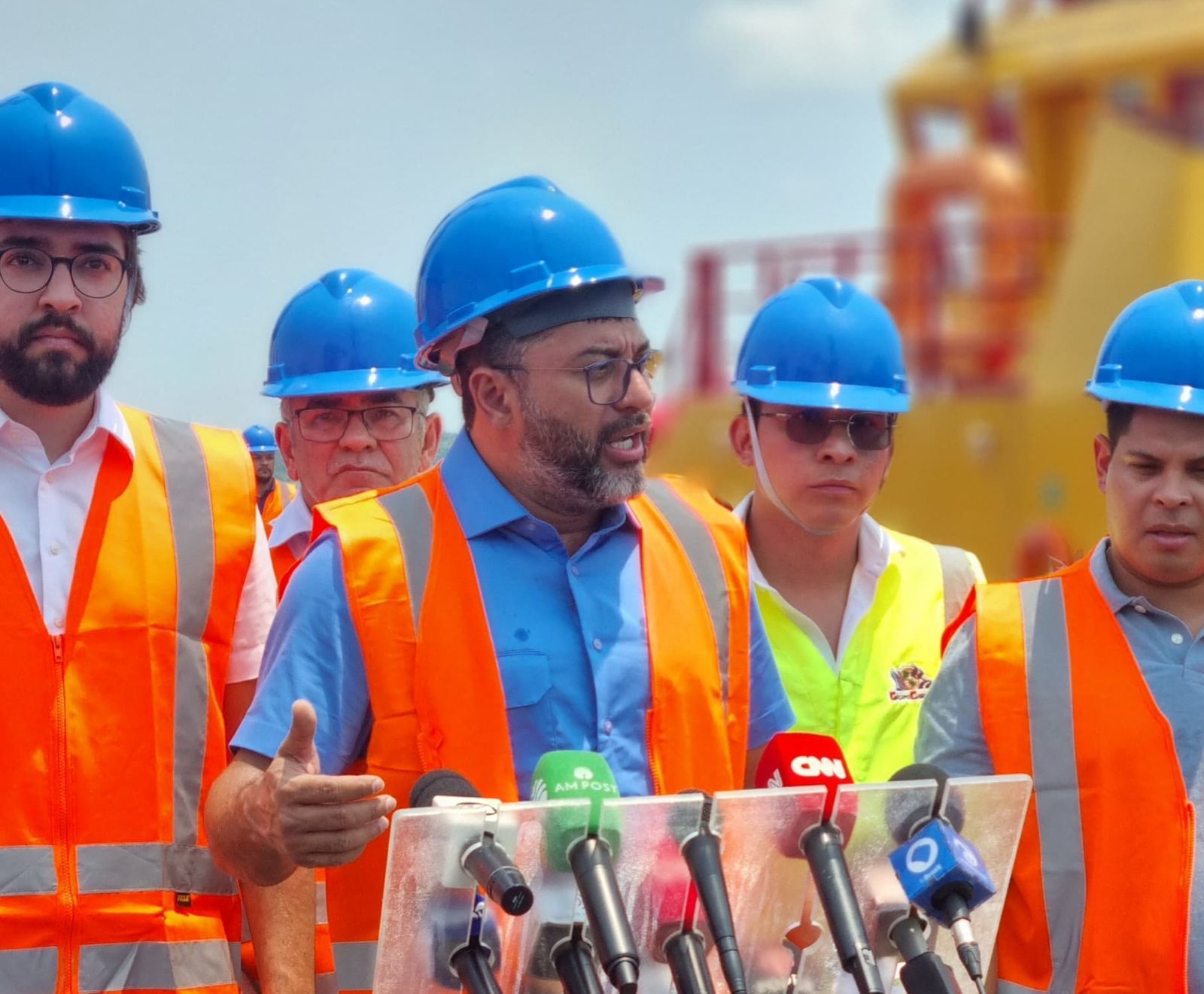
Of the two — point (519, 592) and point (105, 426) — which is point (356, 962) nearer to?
point (519, 592)

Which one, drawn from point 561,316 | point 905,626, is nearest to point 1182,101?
point 905,626

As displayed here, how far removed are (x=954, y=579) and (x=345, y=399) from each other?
168cm

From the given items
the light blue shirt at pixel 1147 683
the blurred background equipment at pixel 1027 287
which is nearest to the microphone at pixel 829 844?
the light blue shirt at pixel 1147 683

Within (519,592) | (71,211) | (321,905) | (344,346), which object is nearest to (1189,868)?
(519,592)

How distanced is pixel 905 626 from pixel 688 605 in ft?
4.55

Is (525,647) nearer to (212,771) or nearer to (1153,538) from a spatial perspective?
(212,771)

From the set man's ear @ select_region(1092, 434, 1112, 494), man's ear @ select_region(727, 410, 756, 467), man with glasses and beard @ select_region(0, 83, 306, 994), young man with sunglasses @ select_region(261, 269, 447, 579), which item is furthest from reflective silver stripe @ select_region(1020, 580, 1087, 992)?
young man with sunglasses @ select_region(261, 269, 447, 579)

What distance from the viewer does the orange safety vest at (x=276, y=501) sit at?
5.52 meters

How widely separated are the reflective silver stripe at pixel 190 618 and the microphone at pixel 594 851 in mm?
921

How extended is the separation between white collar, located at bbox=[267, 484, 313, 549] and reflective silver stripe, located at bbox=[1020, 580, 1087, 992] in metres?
2.03

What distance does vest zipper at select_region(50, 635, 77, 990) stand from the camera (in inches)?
126

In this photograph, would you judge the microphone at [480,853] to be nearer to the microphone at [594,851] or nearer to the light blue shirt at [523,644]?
the microphone at [594,851]

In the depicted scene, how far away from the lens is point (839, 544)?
4648mm

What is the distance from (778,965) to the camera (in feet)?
9.16
